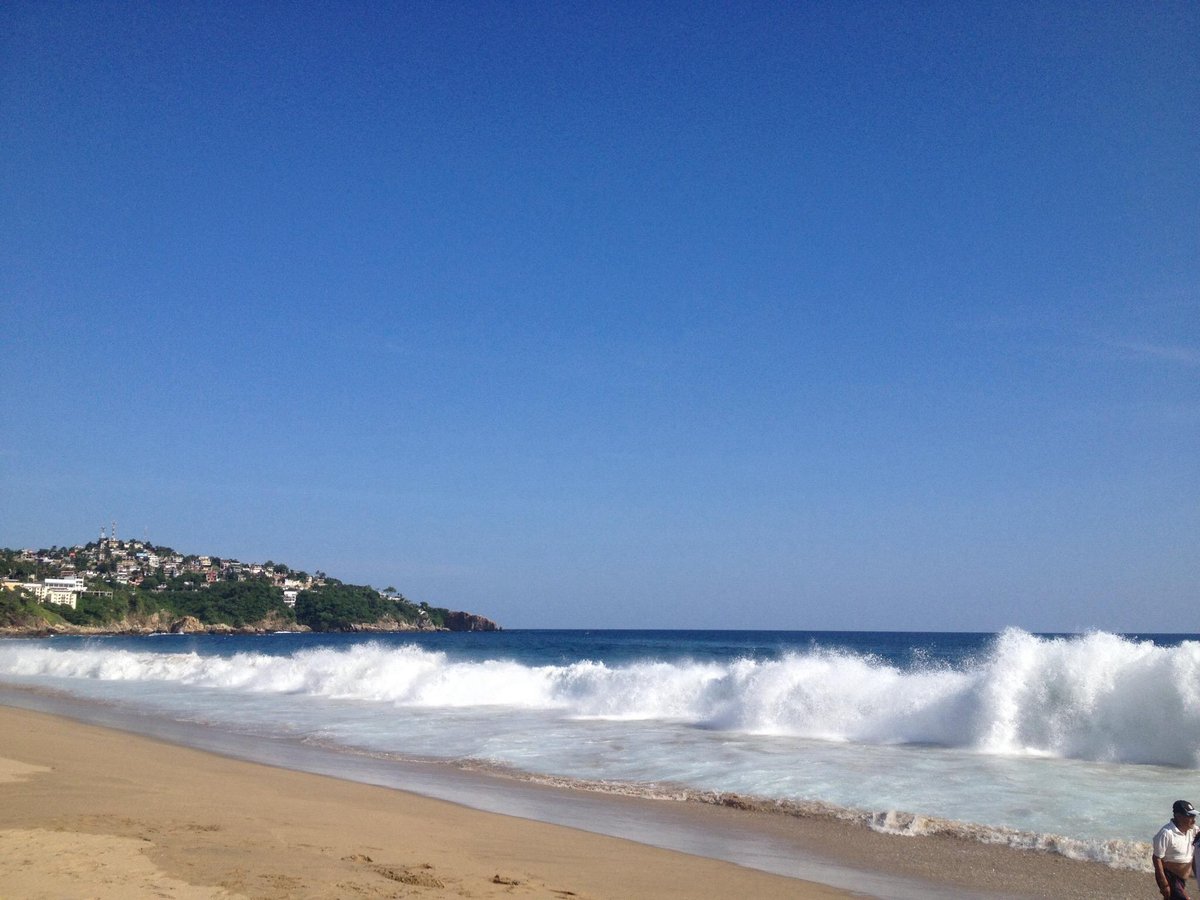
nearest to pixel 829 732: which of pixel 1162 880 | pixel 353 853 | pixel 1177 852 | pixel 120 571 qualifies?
pixel 1177 852

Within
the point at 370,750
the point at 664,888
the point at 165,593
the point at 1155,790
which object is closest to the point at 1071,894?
the point at 664,888

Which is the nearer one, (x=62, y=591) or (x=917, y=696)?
(x=917, y=696)

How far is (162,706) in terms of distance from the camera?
2302cm

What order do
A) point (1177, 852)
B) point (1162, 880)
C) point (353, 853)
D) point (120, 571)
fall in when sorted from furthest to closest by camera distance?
point (120, 571) < point (353, 853) < point (1177, 852) < point (1162, 880)

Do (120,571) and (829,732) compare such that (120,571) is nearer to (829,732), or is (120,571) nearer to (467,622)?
(467,622)

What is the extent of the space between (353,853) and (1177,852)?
246 inches

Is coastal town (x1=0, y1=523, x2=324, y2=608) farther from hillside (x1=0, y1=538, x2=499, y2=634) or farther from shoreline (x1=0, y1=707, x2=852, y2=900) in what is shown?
shoreline (x1=0, y1=707, x2=852, y2=900)

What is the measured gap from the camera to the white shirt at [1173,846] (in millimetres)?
5961

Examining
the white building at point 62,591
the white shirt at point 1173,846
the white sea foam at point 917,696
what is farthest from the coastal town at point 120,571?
the white shirt at point 1173,846

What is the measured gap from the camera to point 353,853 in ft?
24.1

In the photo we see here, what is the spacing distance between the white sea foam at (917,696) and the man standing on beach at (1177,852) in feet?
32.6

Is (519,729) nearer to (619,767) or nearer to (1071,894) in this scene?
(619,767)

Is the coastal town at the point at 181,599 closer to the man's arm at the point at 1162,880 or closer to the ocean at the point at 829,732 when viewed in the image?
the ocean at the point at 829,732

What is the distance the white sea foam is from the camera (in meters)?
15.2
